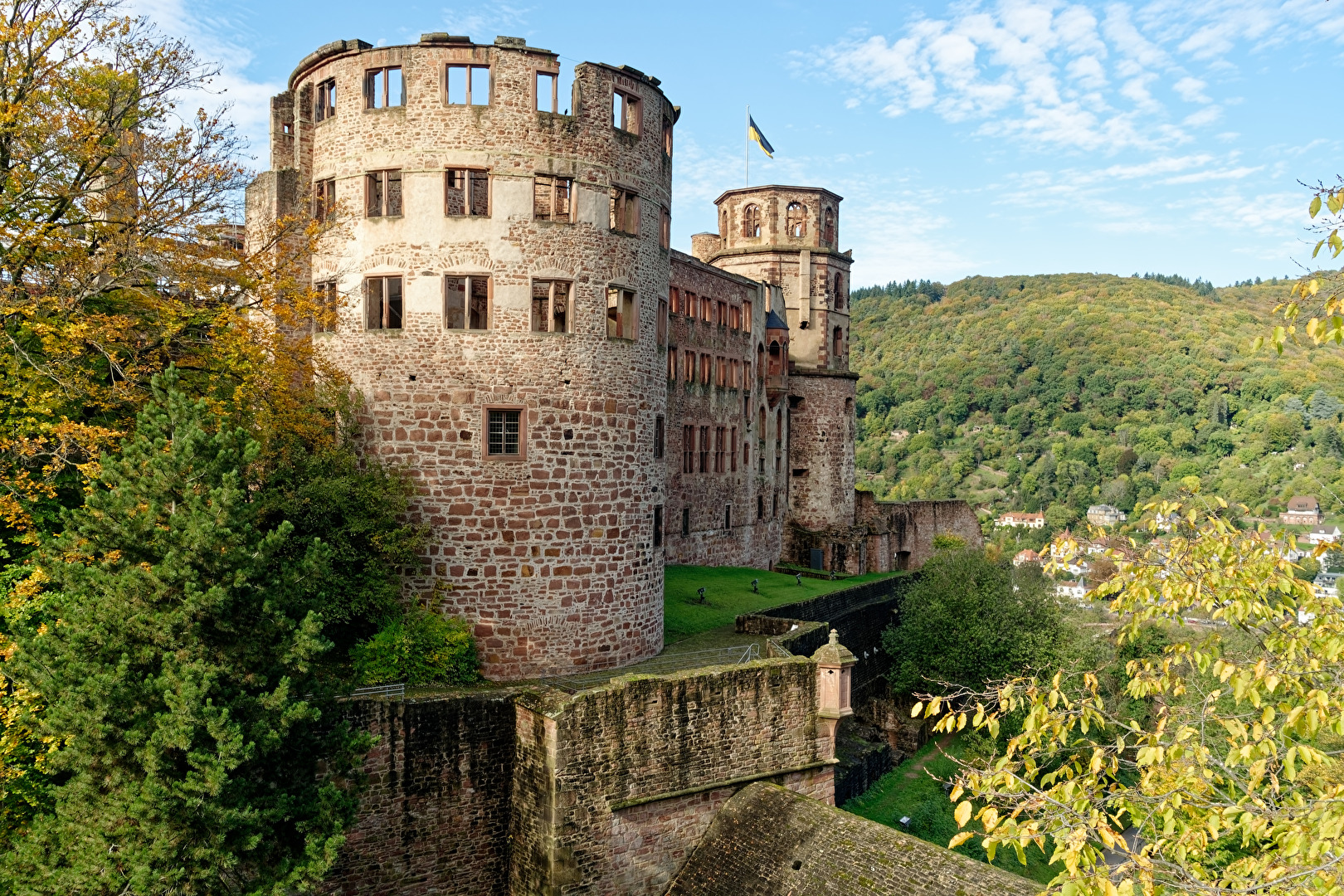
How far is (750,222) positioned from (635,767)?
34202mm

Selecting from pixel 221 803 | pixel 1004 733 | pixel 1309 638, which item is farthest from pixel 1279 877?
pixel 1004 733

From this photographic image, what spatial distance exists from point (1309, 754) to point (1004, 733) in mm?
A: 28897

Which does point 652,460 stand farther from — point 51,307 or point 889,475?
point 889,475

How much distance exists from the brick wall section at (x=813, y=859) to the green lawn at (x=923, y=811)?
10.3 metres

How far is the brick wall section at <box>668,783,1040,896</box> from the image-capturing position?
49.2 feet

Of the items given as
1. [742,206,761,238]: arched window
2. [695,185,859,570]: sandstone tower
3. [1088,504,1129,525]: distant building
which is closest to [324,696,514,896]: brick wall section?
[695,185,859,570]: sandstone tower

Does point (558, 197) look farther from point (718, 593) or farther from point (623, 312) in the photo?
point (718, 593)

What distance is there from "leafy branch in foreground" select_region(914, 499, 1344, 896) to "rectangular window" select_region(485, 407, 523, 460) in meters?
11.3

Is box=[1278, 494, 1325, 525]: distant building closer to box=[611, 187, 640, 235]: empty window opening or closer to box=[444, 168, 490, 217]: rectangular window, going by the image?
box=[611, 187, 640, 235]: empty window opening

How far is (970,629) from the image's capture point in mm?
34625

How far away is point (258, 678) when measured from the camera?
1288cm

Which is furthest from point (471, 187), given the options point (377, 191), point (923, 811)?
point (923, 811)

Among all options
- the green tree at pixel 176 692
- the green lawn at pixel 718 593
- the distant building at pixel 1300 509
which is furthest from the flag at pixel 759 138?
the distant building at pixel 1300 509

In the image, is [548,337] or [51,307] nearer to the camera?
[51,307]
